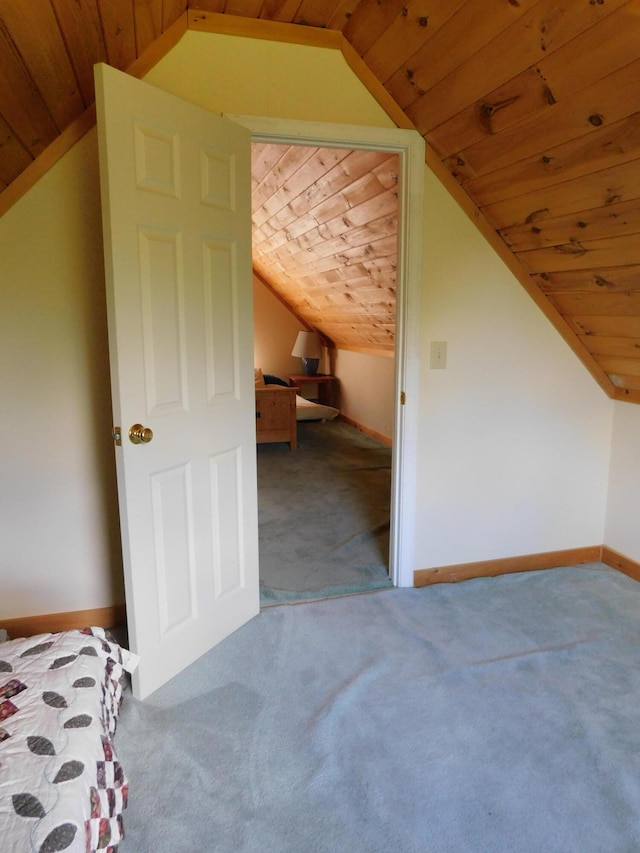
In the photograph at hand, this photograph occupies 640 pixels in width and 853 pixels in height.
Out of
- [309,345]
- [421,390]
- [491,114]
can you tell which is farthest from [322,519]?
[309,345]

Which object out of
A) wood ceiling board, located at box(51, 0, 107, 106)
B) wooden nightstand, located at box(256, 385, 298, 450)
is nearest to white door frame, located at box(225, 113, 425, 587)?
wood ceiling board, located at box(51, 0, 107, 106)

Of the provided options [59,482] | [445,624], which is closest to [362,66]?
[59,482]

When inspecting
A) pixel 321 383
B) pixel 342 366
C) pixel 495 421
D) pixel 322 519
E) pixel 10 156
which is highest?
pixel 10 156

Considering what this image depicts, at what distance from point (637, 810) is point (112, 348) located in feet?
6.17

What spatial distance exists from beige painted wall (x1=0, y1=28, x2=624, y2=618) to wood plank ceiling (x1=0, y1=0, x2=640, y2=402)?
0.39 ft

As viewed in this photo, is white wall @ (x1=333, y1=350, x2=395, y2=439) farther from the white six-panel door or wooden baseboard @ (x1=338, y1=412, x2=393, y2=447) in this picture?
the white six-panel door

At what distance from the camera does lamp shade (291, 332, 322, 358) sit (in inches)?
260

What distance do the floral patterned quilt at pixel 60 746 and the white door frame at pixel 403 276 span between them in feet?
4.63

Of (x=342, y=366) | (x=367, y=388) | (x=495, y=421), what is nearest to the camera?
(x=495, y=421)

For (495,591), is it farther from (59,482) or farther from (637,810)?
(59,482)

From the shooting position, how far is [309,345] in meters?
6.61

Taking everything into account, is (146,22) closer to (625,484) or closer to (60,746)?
(60,746)

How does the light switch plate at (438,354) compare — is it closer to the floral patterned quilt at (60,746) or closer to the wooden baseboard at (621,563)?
the wooden baseboard at (621,563)

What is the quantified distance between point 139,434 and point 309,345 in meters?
5.06
